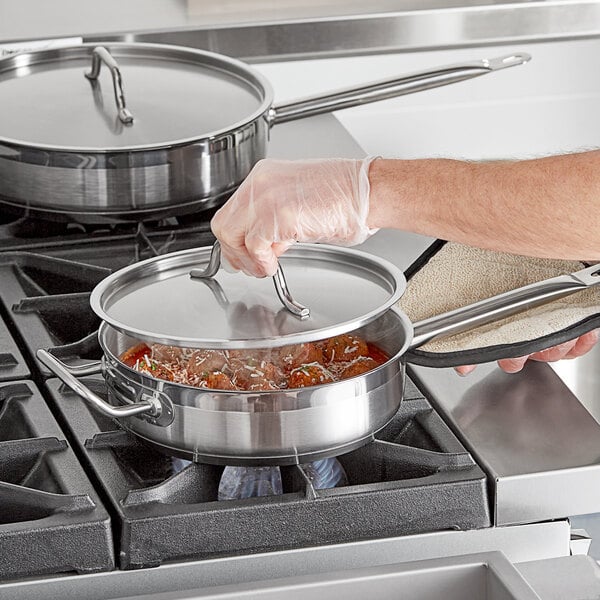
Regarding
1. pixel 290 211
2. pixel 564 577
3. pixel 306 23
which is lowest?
pixel 564 577

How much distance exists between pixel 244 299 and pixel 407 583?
32 centimetres

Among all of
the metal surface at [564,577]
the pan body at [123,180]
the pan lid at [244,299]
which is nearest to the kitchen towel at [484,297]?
the pan lid at [244,299]

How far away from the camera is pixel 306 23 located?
2275 millimetres

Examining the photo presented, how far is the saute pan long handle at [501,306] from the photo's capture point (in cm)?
116

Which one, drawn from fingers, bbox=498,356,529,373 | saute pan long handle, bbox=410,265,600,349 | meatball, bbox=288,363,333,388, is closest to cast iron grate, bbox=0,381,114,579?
meatball, bbox=288,363,333,388

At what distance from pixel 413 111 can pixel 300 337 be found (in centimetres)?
146

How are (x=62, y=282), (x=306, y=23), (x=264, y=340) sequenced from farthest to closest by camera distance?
1. (x=306, y=23)
2. (x=62, y=282)
3. (x=264, y=340)

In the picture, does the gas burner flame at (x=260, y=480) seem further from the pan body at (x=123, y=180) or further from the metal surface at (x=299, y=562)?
the pan body at (x=123, y=180)

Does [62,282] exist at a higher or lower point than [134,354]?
lower

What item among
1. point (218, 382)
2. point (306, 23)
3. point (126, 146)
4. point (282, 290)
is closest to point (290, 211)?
point (282, 290)

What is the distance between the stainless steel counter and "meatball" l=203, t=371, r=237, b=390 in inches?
49.9

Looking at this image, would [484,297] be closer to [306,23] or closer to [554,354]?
[554,354]

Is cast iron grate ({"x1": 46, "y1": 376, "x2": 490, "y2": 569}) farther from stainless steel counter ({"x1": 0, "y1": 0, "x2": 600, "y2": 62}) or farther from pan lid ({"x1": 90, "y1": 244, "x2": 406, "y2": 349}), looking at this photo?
stainless steel counter ({"x1": 0, "y1": 0, "x2": 600, "y2": 62})

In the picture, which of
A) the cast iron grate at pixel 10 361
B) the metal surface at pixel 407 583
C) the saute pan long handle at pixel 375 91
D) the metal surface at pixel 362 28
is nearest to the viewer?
the metal surface at pixel 407 583
